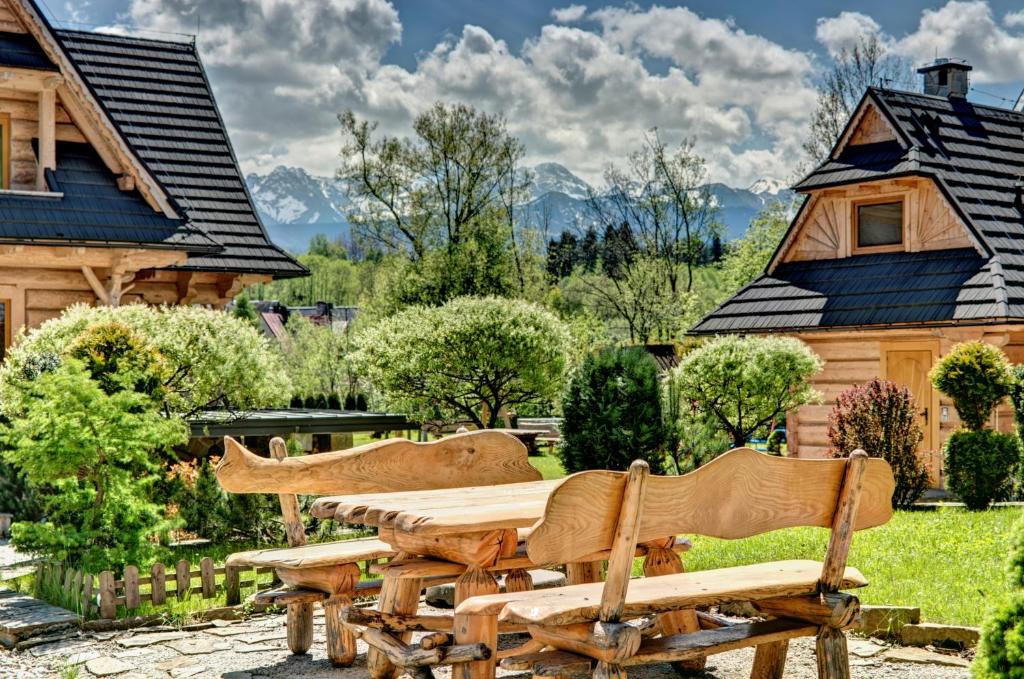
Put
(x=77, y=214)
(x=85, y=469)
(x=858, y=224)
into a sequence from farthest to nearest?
(x=858, y=224)
(x=77, y=214)
(x=85, y=469)

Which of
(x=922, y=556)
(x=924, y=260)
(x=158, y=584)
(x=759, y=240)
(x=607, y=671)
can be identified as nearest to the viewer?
(x=607, y=671)

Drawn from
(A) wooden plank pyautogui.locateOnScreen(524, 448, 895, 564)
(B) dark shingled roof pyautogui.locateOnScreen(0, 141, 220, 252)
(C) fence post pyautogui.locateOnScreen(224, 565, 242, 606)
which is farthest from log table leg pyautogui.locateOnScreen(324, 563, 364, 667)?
(B) dark shingled roof pyautogui.locateOnScreen(0, 141, 220, 252)

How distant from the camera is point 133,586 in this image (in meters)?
8.26

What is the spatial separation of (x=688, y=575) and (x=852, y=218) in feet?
49.4

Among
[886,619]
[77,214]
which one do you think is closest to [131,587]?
[886,619]

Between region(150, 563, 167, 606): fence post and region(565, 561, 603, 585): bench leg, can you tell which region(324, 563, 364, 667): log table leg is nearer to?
region(565, 561, 603, 585): bench leg

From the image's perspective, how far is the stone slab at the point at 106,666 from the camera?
22.6 ft

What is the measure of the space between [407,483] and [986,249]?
510 inches

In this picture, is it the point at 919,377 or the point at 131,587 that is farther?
the point at 919,377

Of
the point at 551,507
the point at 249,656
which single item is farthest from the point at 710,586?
the point at 249,656

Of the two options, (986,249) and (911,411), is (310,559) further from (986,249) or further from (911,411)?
(986,249)

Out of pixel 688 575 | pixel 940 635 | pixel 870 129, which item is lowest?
pixel 940 635

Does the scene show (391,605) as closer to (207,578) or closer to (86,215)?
(207,578)

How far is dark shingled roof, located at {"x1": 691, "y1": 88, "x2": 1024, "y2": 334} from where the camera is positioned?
17.2m
